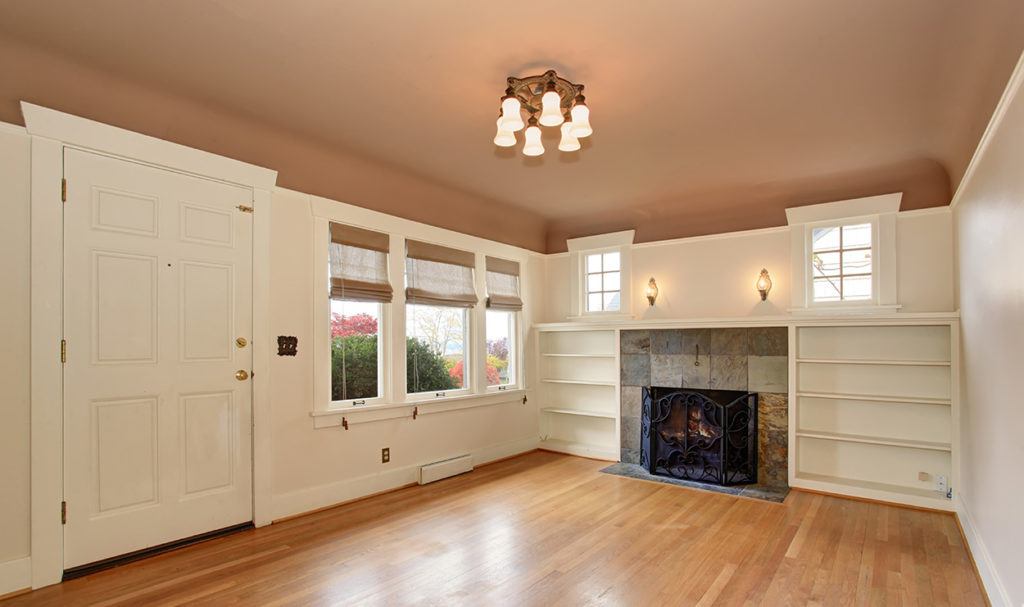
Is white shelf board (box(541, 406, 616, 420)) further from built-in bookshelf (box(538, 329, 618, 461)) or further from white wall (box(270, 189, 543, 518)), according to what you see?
white wall (box(270, 189, 543, 518))

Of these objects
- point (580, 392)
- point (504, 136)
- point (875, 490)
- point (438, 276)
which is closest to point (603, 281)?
point (580, 392)

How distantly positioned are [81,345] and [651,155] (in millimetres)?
3923

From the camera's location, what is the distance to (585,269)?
20.5ft

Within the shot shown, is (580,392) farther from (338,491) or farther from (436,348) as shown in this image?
(338,491)

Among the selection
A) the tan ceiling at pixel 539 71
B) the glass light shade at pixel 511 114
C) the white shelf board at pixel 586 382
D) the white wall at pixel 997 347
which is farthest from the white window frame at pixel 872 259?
the glass light shade at pixel 511 114

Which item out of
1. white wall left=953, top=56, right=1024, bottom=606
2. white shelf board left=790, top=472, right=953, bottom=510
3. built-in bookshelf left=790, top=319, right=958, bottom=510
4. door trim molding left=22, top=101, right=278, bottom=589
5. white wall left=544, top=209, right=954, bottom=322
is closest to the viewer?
white wall left=953, top=56, right=1024, bottom=606

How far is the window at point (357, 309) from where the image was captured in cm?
416

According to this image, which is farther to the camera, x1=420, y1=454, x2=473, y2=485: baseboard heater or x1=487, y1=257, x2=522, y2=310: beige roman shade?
x1=487, y1=257, x2=522, y2=310: beige roman shade

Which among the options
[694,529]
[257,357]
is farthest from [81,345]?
[694,529]

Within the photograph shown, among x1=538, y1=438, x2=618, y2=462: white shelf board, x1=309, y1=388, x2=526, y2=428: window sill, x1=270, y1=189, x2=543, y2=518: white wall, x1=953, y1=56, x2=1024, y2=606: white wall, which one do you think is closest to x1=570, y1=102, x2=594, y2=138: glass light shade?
x1=953, y1=56, x2=1024, y2=606: white wall

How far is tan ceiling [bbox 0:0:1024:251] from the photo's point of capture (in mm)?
2369

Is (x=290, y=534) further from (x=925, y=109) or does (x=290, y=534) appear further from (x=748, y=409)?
(x=925, y=109)

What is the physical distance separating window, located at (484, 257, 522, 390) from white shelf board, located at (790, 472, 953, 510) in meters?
2.94

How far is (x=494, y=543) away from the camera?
3.34 meters
